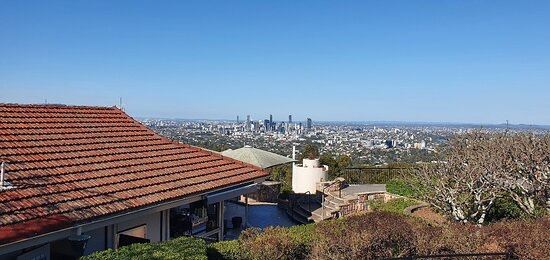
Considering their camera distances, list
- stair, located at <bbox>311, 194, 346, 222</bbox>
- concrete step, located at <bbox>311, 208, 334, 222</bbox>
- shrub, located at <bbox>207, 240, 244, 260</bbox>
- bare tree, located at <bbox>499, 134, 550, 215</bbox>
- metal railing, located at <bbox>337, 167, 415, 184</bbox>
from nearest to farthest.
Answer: shrub, located at <bbox>207, 240, 244, 260</bbox> < bare tree, located at <bbox>499, 134, 550, 215</bbox> < concrete step, located at <bbox>311, 208, 334, 222</bbox> < stair, located at <bbox>311, 194, 346, 222</bbox> < metal railing, located at <bbox>337, 167, 415, 184</bbox>

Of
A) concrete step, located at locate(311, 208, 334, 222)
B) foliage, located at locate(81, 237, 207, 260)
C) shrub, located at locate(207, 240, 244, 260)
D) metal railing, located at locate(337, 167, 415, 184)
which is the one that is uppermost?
foliage, located at locate(81, 237, 207, 260)

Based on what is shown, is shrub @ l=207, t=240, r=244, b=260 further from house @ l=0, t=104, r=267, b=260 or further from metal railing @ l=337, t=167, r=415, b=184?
metal railing @ l=337, t=167, r=415, b=184


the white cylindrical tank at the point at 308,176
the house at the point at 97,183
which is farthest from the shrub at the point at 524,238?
the white cylindrical tank at the point at 308,176

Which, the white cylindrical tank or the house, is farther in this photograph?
the white cylindrical tank

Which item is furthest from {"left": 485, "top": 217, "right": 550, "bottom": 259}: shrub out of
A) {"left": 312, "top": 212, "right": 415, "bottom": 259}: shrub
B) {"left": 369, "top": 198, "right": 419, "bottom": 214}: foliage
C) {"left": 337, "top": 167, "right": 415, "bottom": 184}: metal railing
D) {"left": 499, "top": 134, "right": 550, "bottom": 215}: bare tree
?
{"left": 337, "top": 167, "right": 415, "bottom": 184}: metal railing

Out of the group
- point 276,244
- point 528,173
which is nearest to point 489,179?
point 528,173

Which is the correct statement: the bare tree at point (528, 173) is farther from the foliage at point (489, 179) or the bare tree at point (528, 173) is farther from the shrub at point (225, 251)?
the shrub at point (225, 251)
